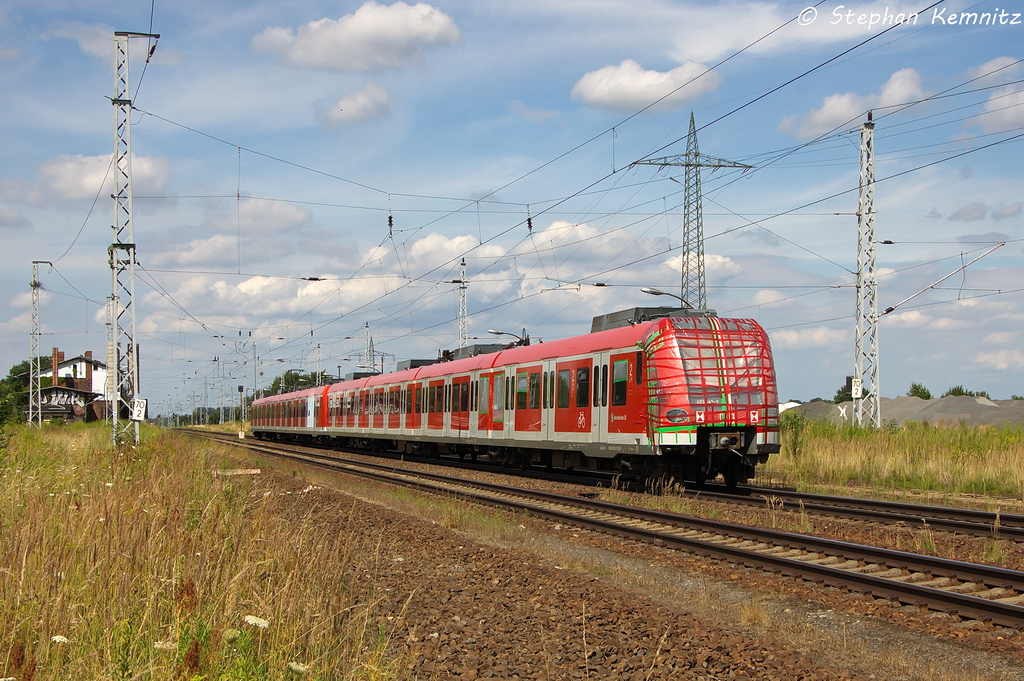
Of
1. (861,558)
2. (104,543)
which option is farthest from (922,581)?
(104,543)

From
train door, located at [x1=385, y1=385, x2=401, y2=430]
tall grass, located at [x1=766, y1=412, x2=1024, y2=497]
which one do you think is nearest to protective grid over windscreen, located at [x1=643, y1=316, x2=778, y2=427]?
tall grass, located at [x1=766, y1=412, x2=1024, y2=497]

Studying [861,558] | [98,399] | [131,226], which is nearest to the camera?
[861,558]

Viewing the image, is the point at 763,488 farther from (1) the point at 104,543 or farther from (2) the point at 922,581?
(1) the point at 104,543

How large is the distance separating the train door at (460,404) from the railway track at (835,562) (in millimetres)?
12516

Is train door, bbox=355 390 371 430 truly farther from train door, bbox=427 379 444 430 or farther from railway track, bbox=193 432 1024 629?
railway track, bbox=193 432 1024 629

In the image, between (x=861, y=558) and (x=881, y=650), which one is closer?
(x=881, y=650)

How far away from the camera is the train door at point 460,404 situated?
27.7 m

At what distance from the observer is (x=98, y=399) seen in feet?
267

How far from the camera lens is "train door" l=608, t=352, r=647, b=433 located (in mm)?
17328

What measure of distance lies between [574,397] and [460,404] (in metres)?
8.53

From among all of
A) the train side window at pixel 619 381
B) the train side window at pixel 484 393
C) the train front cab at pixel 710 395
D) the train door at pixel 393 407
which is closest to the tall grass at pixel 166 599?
the train front cab at pixel 710 395

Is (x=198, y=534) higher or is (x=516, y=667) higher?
(x=198, y=534)

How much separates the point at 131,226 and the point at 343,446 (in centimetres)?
2557

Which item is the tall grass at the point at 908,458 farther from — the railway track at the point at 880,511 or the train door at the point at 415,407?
the train door at the point at 415,407
